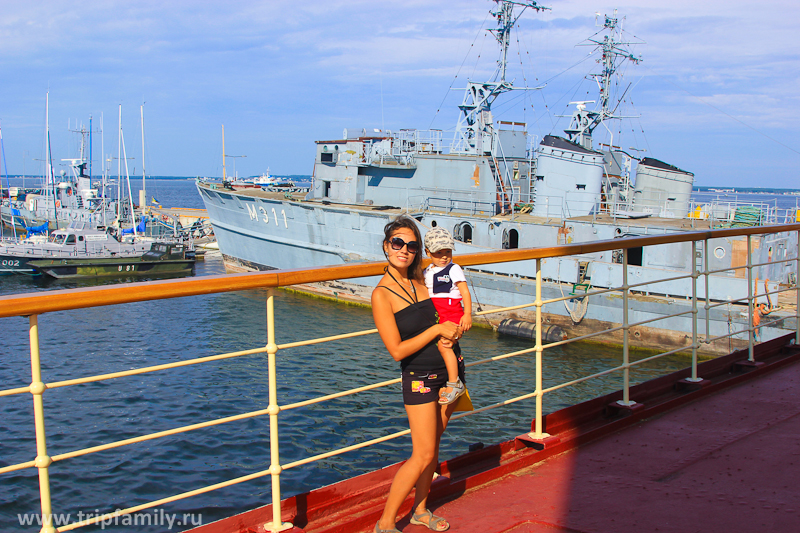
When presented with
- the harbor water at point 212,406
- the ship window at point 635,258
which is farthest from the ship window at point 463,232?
the ship window at point 635,258

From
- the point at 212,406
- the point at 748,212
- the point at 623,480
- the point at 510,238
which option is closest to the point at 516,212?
the point at 510,238

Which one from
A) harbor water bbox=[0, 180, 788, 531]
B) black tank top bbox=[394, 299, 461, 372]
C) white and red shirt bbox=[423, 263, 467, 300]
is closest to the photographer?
black tank top bbox=[394, 299, 461, 372]

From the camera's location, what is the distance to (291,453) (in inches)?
388

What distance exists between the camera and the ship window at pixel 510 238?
21250 millimetres

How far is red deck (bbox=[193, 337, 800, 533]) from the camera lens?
2.48 meters

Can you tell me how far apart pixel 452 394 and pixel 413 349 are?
0.89 feet

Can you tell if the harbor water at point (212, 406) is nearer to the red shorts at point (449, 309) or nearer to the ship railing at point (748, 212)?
the ship railing at point (748, 212)

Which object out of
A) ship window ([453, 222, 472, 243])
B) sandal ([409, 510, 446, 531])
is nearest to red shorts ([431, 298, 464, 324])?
sandal ([409, 510, 446, 531])

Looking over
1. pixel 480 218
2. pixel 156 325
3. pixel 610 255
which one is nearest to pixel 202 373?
pixel 156 325

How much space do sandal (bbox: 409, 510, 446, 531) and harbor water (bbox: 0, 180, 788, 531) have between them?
20.9ft

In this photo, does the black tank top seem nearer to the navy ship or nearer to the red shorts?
the red shorts

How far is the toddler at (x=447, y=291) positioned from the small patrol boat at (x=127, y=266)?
102 ft

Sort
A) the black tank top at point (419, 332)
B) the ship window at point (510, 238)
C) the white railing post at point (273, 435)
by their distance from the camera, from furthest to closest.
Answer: the ship window at point (510, 238) → the black tank top at point (419, 332) → the white railing post at point (273, 435)

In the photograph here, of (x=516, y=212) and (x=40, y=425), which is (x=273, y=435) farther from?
(x=516, y=212)
